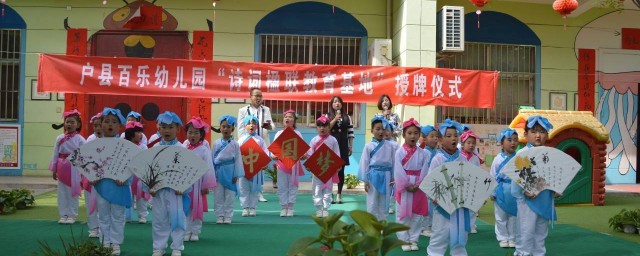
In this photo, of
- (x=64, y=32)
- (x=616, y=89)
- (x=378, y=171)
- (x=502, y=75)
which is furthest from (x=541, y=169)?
(x=64, y=32)

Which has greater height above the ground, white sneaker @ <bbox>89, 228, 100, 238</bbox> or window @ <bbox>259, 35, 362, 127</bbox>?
window @ <bbox>259, 35, 362, 127</bbox>

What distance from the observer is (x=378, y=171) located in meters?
6.31

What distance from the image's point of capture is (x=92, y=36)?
1123 cm

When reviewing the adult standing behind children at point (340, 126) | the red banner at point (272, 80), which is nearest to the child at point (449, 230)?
the adult standing behind children at point (340, 126)

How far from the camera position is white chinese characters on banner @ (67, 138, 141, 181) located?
531 centimetres

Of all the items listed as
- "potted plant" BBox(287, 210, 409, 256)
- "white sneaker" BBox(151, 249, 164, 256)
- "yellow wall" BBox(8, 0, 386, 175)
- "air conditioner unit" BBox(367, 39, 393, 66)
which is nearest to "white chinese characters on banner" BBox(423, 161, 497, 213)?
"white sneaker" BBox(151, 249, 164, 256)

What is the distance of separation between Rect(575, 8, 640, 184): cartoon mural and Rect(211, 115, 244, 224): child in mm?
8257

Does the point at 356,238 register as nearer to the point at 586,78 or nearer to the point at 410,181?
the point at 410,181

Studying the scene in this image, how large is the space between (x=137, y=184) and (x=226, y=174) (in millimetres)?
1013

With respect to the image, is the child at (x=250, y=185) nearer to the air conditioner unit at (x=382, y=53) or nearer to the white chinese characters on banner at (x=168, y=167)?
the white chinese characters on banner at (x=168, y=167)

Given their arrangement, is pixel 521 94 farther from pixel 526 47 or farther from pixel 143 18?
pixel 143 18

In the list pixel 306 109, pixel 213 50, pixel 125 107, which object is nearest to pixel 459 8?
pixel 306 109

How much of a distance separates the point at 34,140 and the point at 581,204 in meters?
9.61

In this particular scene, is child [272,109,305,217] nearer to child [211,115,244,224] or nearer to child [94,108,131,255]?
child [211,115,244,224]
